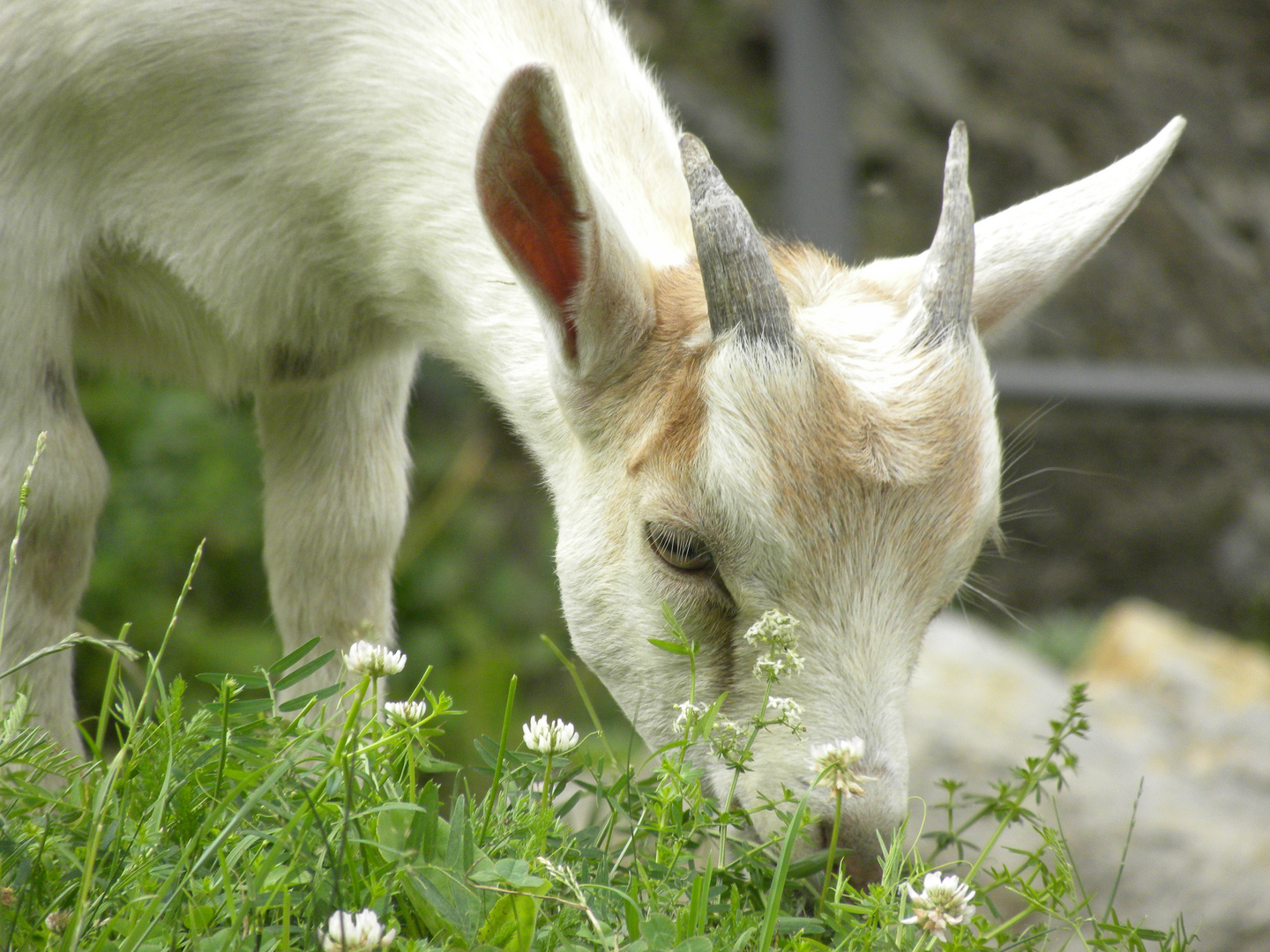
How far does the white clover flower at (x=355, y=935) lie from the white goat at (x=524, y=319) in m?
0.79

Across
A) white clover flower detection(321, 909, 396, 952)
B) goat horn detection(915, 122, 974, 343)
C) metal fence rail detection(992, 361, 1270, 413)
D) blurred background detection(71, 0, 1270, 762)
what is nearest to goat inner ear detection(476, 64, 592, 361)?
goat horn detection(915, 122, 974, 343)

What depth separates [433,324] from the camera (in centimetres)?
274

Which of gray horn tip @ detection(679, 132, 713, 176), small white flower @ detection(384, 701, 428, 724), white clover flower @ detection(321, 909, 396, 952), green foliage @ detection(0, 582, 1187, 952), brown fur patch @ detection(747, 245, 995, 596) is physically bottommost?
green foliage @ detection(0, 582, 1187, 952)

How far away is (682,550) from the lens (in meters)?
2.21

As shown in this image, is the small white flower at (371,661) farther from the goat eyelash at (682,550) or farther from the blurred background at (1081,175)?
the blurred background at (1081,175)

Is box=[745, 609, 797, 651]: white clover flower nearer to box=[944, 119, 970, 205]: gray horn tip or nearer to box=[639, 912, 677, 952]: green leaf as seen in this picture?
box=[639, 912, 677, 952]: green leaf

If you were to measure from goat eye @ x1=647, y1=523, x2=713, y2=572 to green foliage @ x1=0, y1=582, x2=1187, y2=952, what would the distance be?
0.16 m

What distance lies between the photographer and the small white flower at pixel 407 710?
1.87 meters

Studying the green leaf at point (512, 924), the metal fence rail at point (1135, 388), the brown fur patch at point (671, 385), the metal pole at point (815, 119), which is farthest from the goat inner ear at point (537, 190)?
the metal fence rail at point (1135, 388)

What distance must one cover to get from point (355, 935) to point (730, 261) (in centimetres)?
119

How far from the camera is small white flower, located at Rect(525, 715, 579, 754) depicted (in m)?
1.91

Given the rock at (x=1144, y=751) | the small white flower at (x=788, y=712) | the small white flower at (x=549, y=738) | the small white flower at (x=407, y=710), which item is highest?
the small white flower at (x=788, y=712)

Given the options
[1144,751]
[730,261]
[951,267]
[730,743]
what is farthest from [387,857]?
[1144,751]

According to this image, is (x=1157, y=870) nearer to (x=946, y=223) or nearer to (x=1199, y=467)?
(x=946, y=223)
